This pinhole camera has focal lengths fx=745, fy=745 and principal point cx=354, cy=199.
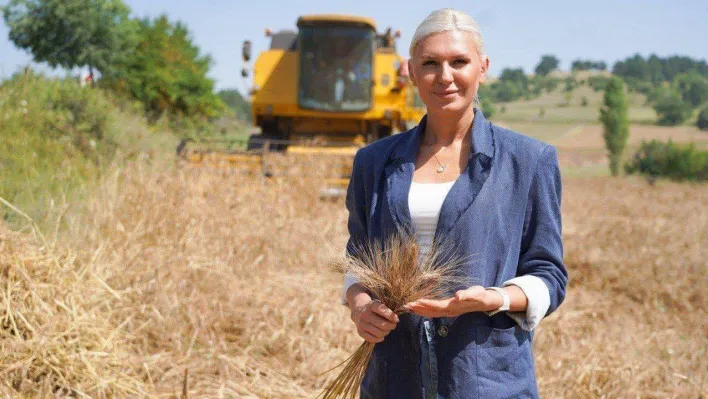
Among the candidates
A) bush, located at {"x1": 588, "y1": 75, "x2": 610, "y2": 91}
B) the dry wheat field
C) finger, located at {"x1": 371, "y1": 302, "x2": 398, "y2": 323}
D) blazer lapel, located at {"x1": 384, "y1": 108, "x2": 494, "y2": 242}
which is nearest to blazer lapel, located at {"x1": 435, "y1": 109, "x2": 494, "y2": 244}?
blazer lapel, located at {"x1": 384, "y1": 108, "x2": 494, "y2": 242}

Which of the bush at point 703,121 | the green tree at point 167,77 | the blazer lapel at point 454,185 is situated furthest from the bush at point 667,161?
the blazer lapel at point 454,185

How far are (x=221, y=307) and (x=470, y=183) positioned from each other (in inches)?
124

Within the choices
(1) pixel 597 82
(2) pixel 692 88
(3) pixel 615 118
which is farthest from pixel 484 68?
(1) pixel 597 82

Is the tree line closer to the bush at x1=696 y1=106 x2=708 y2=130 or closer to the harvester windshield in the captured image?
the harvester windshield

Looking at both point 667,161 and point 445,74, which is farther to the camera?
point 667,161

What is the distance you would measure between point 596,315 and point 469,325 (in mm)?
3912

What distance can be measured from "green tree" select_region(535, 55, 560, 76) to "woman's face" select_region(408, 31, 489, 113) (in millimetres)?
119454

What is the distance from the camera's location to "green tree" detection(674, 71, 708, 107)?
312 feet

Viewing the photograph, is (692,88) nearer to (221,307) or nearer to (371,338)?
(221,307)

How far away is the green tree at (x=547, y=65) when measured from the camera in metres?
117

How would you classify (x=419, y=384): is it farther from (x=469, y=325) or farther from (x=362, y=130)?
(x=362, y=130)

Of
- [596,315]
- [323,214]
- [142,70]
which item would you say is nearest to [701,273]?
[596,315]

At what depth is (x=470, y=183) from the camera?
188 centimetres

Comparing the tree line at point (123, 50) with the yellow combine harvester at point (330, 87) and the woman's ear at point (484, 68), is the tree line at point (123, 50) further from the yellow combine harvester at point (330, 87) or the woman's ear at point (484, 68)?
the woman's ear at point (484, 68)
